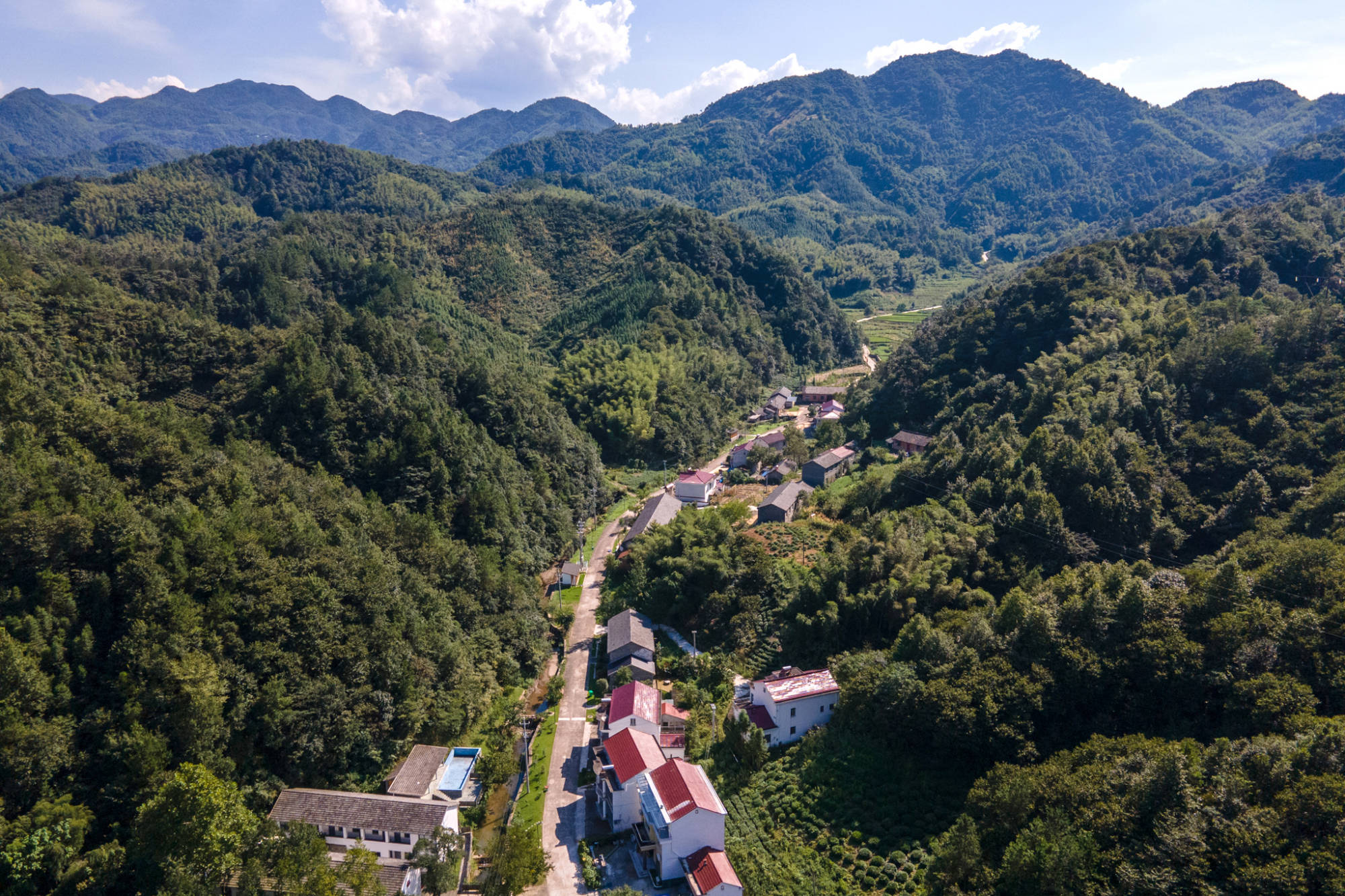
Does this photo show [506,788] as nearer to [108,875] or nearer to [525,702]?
[525,702]

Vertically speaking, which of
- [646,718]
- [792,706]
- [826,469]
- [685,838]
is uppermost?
[826,469]

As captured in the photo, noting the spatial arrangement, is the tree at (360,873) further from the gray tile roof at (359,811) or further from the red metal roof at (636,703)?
the red metal roof at (636,703)

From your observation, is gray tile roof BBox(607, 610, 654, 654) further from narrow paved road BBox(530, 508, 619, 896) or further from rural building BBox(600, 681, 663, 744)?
rural building BBox(600, 681, 663, 744)

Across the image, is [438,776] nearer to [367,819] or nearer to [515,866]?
[367,819]

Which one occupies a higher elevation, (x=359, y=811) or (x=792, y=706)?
(x=359, y=811)

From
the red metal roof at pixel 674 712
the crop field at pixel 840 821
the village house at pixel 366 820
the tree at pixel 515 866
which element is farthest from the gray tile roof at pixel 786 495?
the village house at pixel 366 820

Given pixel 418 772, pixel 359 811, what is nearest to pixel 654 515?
pixel 418 772

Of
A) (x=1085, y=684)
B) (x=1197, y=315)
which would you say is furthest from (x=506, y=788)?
(x=1197, y=315)
